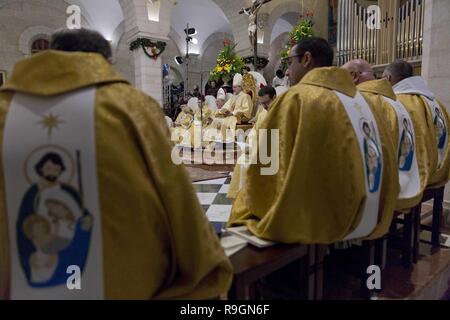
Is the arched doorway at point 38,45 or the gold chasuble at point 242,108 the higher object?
the arched doorway at point 38,45

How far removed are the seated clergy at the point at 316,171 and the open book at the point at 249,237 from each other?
0.03 meters

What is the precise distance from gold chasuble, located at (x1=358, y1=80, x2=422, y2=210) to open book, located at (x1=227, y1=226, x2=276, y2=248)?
115 cm

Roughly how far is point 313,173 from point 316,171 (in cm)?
2

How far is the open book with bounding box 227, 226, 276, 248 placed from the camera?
1536 millimetres

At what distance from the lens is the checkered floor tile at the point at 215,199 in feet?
11.9

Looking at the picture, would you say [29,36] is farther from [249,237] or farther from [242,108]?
[249,237]

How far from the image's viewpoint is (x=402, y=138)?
91.0 inches

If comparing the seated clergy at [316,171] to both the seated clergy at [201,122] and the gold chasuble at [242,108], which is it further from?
the seated clergy at [201,122]

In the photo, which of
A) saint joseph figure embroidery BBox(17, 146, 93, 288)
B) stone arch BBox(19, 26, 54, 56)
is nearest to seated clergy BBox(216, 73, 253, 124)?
saint joseph figure embroidery BBox(17, 146, 93, 288)

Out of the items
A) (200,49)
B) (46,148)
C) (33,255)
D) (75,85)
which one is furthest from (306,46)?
(200,49)

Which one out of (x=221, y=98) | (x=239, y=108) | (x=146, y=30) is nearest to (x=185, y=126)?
(x=221, y=98)

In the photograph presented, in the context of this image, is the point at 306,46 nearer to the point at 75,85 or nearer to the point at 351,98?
the point at 351,98

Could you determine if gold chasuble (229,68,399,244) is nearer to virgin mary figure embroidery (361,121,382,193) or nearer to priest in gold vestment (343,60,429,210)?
virgin mary figure embroidery (361,121,382,193)

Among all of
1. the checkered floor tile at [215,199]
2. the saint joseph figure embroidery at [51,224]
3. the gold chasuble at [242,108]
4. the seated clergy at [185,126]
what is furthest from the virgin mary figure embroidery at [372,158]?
the seated clergy at [185,126]
